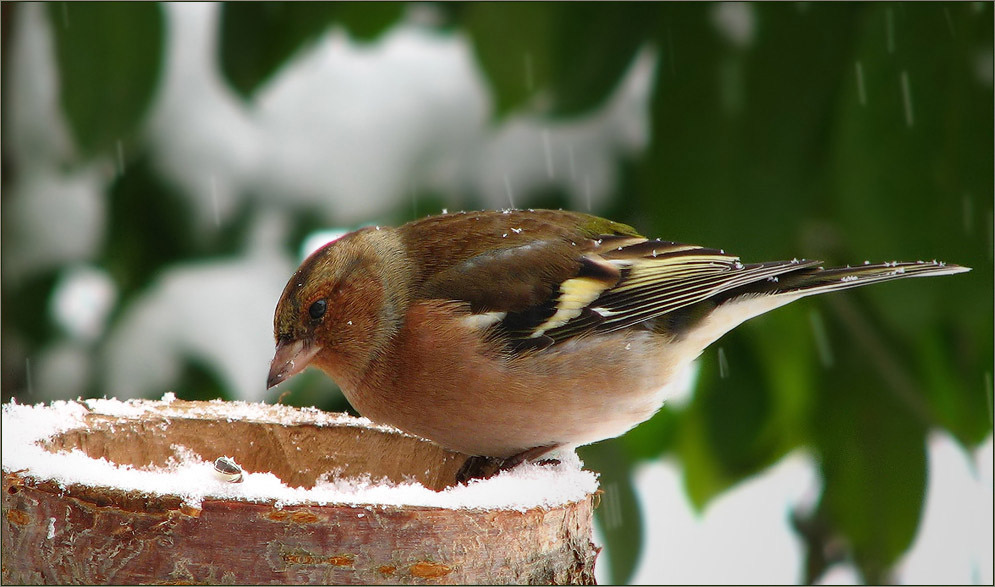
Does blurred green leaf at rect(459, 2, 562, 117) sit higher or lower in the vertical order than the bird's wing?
higher

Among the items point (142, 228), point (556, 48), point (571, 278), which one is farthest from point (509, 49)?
point (142, 228)

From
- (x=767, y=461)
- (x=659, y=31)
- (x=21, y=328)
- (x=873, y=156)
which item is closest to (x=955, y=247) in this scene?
(x=873, y=156)

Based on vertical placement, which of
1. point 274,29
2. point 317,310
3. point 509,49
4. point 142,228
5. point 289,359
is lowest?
point 289,359

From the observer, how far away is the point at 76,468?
1.62 meters

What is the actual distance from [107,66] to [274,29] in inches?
17.2

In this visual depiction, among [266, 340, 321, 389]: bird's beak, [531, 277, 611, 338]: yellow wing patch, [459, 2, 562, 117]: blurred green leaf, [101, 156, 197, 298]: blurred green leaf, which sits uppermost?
[459, 2, 562, 117]: blurred green leaf

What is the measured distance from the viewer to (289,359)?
243 cm

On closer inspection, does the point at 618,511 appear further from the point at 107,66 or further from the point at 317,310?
the point at 107,66

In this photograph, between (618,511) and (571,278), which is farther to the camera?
(618,511)

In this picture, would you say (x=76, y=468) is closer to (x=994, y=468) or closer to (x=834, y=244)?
(x=834, y=244)

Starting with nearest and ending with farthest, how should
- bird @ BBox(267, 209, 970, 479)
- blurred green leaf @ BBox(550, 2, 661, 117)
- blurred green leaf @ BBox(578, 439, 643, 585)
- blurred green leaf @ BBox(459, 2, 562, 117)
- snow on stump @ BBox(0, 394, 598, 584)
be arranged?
1. snow on stump @ BBox(0, 394, 598, 584)
2. bird @ BBox(267, 209, 970, 479)
3. blurred green leaf @ BBox(459, 2, 562, 117)
4. blurred green leaf @ BBox(550, 2, 661, 117)
5. blurred green leaf @ BBox(578, 439, 643, 585)

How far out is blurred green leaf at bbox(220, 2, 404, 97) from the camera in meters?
2.60

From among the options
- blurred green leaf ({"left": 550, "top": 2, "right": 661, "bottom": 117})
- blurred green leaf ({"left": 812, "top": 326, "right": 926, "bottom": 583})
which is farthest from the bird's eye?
blurred green leaf ({"left": 812, "top": 326, "right": 926, "bottom": 583})

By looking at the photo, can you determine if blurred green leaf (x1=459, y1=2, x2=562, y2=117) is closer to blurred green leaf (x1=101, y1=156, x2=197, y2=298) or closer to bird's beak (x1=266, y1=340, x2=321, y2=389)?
bird's beak (x1=266, y1=340, x2=321, y2=389)
